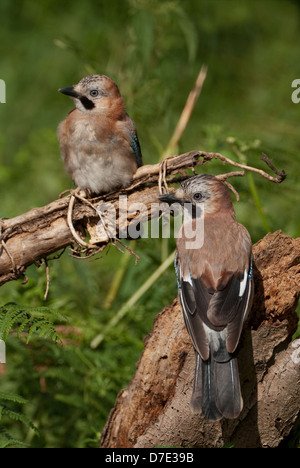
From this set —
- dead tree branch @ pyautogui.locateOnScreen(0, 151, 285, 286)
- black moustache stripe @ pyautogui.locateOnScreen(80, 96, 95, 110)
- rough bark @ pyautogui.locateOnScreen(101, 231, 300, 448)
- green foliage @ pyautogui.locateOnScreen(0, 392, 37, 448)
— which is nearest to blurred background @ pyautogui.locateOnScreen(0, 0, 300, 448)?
green foliage @ pyautogui.locateOnScreen(0, 392, 37, 448)

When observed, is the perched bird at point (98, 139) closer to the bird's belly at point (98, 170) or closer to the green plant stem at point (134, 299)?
the bird's belly at point (98, 170)

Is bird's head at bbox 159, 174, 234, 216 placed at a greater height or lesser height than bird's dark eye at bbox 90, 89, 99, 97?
lesser

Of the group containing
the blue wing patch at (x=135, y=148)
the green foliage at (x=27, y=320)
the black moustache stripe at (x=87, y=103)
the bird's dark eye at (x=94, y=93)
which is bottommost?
the green foliage at (x=27, y=320)

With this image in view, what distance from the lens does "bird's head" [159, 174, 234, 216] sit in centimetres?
443

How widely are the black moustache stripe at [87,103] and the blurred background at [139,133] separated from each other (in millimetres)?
1014

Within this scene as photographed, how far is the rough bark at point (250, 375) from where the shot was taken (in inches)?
163

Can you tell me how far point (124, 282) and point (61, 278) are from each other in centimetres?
55

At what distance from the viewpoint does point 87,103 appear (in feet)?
16.5

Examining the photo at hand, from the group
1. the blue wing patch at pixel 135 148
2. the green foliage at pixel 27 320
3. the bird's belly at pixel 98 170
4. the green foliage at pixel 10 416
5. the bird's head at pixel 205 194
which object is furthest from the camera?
the blue wing patch at pixel 135 148

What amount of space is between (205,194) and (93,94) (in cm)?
116

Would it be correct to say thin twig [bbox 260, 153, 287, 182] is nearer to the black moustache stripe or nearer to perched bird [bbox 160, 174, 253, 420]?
perched bird [bbox 160, 174, 253, 420]

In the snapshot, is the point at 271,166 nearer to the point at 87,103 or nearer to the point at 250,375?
the point at 250,375

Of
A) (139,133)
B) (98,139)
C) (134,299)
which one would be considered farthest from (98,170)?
(139,133)


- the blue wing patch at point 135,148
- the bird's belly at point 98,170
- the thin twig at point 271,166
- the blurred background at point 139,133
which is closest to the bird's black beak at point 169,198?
the bird's belly at point 98,170
